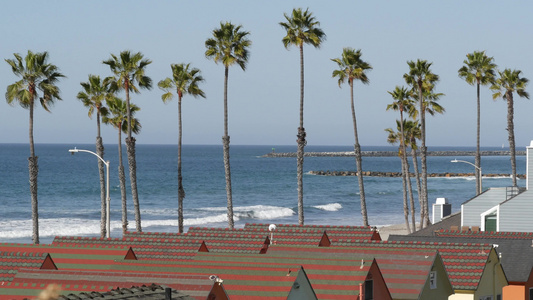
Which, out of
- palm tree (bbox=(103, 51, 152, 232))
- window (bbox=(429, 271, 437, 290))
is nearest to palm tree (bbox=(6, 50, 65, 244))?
palm tree (bbox=(103, 51, 152, 232))

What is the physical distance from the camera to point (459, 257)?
35.1 m

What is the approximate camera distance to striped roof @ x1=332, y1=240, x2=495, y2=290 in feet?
112

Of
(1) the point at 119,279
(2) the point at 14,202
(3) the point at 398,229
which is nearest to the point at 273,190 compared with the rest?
(2) the point at 14,202

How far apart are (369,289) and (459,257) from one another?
271 inches

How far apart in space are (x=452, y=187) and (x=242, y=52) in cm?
13037

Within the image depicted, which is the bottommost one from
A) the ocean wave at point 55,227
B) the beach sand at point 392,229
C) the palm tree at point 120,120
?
the ocean wave at point 55,227

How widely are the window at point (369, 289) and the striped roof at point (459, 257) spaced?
4.56 m

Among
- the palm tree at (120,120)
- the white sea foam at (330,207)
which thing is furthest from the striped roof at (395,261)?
the white sea foam at (330,207)

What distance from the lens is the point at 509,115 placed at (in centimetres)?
8700

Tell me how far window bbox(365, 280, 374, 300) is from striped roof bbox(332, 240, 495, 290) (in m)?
4.56

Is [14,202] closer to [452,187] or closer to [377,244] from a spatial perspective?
[452,187]

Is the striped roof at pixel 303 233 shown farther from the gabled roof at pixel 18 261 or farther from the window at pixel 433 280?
the gabled roof at pixel 18 261

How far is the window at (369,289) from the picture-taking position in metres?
29.4

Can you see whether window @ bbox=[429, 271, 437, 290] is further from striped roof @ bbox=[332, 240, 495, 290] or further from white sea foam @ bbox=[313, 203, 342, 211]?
white sea foam @ bbox=[313, 203, 342, 211]
